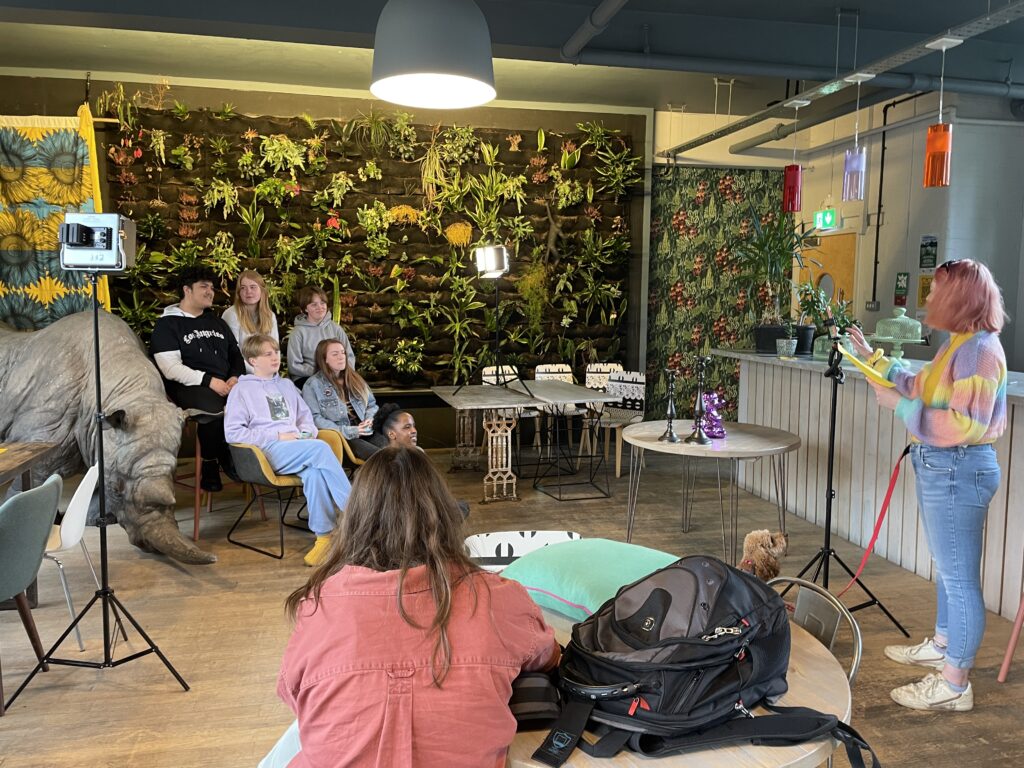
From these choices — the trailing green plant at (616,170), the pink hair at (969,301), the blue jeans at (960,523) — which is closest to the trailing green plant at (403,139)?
the trailing green plant at (616,170)

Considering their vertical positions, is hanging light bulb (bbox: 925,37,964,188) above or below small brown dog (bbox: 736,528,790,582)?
above

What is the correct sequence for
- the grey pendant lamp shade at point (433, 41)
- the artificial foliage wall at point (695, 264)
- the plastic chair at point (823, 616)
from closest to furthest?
1. the plastic chair at point (823, 616)
2. the grey pendant lamp shade at point (433, 41)
3. the artificial foliage wall at point (695, 264)

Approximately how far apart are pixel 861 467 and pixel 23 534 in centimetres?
409

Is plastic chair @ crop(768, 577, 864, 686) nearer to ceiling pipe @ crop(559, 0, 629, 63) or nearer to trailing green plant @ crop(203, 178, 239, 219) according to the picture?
ceiling pipe @ crop(559, 0, 629, 63)

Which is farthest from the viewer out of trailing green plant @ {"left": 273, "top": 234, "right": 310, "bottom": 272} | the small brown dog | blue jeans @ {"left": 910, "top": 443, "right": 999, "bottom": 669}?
trailing green plant @ {"left": 273, "top": 234, "right": 310, "bottom": 272}

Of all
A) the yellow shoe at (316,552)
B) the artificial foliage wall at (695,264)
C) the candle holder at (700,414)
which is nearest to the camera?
the candle holder at (700,414)

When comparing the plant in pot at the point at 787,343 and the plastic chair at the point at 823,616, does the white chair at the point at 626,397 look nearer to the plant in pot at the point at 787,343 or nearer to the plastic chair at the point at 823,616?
the plant in pot at the point at 787,343

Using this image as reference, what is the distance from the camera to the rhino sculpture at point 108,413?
4.46 metres

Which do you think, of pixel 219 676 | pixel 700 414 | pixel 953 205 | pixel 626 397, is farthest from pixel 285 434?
pixel 953 205

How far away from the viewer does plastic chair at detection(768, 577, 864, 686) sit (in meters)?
1.80

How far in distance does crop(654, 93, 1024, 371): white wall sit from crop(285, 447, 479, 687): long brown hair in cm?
641

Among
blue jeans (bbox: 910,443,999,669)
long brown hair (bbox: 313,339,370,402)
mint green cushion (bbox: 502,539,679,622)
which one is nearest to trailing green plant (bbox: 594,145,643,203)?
long brown hair (bbox: 313,339,370,402)

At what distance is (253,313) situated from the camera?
594 cm

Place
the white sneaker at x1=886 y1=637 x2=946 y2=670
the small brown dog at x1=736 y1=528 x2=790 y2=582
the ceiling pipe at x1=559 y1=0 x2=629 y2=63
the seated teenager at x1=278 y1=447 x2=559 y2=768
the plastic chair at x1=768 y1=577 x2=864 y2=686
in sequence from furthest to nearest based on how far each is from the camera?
the ceiling pipe at x1=559 y1=0 x2=629 y2=63
the white sneaker at x1=886 y1=637 x2=946 y2=670
the small brown dog at x1=736 y1=528 x2=790 y2=582
the plastic chair at x1=768 y1=577 x2=864 y2=686
the seated teenager at x1=278 y1=447 x2=559 y2=768
